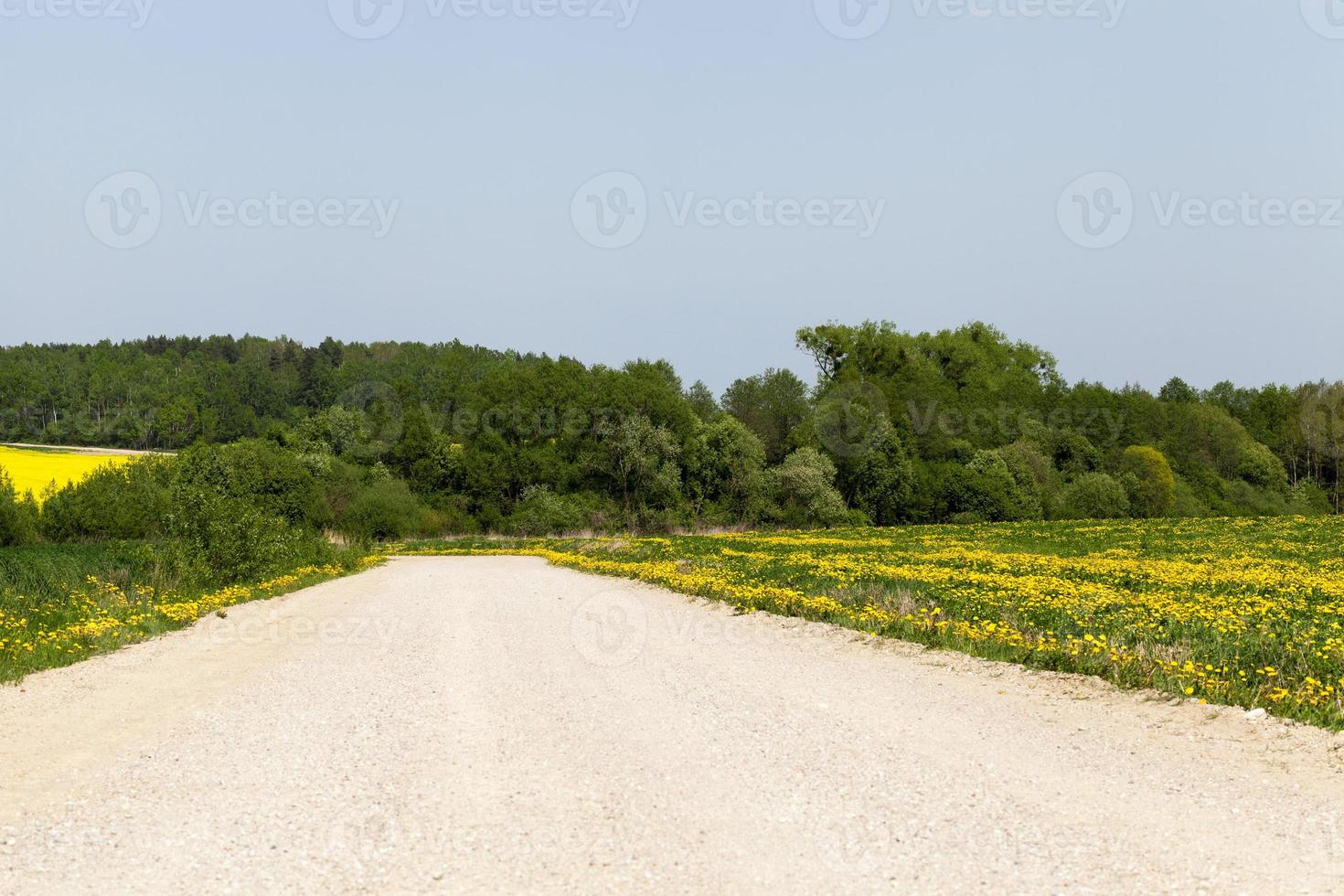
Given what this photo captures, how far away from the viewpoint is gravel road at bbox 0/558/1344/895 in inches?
212

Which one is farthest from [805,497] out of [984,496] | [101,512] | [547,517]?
[101,512]

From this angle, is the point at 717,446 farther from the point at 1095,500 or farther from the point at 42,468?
Result: the point at 42,468

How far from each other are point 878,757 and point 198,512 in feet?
75.2

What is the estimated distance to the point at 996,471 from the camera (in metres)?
79.8

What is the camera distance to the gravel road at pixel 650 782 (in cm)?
539

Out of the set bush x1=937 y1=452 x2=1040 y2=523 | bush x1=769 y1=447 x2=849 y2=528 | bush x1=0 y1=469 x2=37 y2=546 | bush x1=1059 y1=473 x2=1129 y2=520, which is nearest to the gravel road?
bush x1=0 y1=469 x2=37 y2=546

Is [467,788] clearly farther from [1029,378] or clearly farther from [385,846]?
[1029,378]

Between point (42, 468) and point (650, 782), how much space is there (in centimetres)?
6853

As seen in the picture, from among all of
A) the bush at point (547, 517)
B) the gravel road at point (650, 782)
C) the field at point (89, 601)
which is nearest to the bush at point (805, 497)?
the bush at point (547, 517)

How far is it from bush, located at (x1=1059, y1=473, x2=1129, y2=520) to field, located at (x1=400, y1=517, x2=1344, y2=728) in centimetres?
4649

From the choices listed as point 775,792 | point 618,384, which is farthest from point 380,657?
point 618,384

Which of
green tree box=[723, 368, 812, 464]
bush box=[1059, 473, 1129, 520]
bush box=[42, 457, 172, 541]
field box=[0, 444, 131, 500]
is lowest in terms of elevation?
bush box=[1059, 473, 1129, 520]

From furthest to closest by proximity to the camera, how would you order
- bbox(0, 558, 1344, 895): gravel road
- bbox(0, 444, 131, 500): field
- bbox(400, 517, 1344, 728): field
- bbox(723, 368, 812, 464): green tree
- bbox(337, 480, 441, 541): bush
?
1. bbox(723, 368, 812, 464): green tree
2. bbox(337, 480, 441, 541): bush
3. bbox(0, 444, 131, 500): field
4. bbox(400, 517, 1344, 728): field
5. bbox(0, 558, 1344, 895): gravel road

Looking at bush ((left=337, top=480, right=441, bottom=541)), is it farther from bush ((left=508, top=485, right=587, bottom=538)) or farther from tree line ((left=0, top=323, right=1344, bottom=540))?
bush ((left=508, top=485, right=587, bottom=538))
